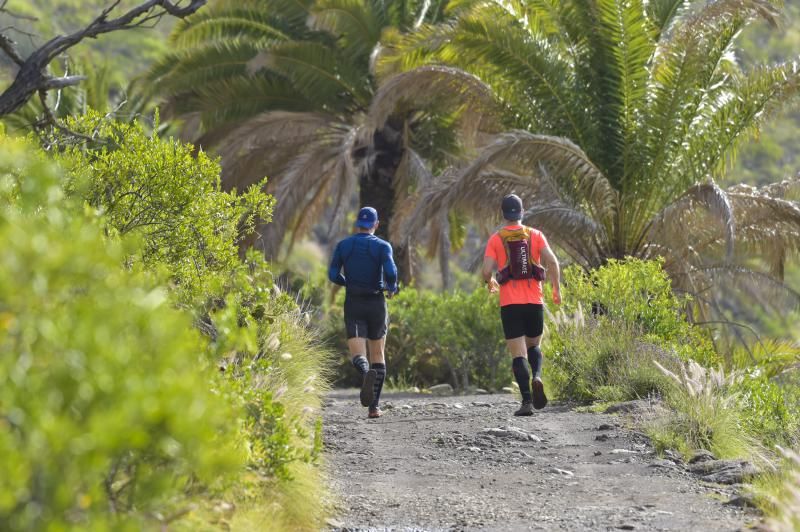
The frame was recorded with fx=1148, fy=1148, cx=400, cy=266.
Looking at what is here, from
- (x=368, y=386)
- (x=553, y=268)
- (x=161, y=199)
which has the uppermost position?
(x=161, y=199)

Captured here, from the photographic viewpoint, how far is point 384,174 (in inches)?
816

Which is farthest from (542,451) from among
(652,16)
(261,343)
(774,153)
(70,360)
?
(774,153)

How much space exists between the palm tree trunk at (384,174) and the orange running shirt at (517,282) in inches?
409

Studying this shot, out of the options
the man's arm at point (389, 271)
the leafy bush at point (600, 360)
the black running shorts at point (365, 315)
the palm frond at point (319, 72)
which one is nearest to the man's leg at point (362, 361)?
the black running shorts at point (365, 315)

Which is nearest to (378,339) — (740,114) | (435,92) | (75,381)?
(75,381)

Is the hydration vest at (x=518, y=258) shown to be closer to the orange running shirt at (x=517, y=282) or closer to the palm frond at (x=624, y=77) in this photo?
the orange running shirt at (x=517, y=282)

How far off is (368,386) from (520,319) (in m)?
1.47

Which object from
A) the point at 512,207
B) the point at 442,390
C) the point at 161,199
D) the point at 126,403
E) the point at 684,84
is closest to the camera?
the point at 126,403

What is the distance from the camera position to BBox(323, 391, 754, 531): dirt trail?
6434 mm

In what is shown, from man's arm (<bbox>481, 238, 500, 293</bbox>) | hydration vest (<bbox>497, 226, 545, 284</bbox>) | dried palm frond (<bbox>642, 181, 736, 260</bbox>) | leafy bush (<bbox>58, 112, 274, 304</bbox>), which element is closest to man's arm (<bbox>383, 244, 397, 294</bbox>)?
man's arm (<bbox>481, 238, 500, 293</bbox>)

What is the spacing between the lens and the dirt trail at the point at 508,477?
6.43 metres

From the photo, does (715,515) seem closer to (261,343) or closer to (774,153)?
(261,343)

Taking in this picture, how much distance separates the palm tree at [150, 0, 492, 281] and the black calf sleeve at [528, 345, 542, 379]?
8764 mm

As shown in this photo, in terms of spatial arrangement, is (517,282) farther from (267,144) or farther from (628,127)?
(267,144)
